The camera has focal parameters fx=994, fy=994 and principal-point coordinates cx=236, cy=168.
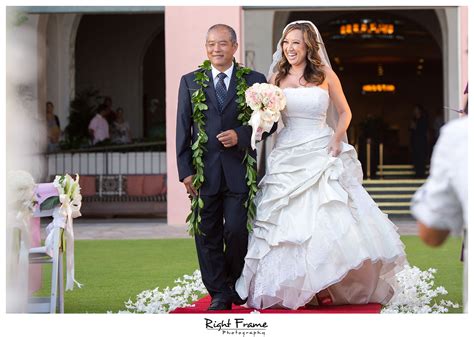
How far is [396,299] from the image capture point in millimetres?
6895

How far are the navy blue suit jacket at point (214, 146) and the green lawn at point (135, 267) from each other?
129 centimetres

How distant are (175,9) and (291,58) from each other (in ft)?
Answer: 25.8

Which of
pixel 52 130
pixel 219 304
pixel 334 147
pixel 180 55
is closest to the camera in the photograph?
pixel 219 304

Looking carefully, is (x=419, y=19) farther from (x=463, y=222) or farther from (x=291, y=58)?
(x=463, y=222)

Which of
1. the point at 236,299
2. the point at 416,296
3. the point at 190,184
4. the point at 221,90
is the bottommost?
the point at 416,296

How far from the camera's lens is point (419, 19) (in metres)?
23.5

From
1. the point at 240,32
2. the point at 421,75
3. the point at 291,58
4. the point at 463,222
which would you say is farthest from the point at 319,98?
the point at 421,75

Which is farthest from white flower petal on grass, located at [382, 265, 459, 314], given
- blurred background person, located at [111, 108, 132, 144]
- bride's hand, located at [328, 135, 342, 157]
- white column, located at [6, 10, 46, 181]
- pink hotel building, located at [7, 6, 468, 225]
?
blurred background person, located at [111, 108, 132, 144]

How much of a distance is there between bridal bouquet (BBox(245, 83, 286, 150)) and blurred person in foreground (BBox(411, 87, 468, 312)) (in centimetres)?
344

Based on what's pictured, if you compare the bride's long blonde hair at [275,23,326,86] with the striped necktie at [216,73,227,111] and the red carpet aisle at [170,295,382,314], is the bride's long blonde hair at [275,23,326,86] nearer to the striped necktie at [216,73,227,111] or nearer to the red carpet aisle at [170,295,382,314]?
the striped necktie at [216,73,227,111]

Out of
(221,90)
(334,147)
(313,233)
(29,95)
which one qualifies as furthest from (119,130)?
(313,233)

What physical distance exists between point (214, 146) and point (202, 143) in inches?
3.1

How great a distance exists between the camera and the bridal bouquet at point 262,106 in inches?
238

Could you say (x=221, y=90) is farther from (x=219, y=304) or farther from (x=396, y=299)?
(x=396, y=299)
